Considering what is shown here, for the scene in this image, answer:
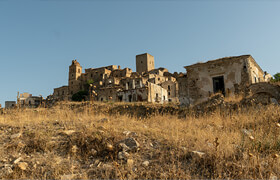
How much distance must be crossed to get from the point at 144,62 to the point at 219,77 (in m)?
55.1

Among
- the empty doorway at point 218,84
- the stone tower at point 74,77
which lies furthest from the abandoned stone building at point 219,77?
the stone tower at point 74,77

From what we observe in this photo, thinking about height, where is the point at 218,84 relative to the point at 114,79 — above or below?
below

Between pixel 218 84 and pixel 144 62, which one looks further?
pixel 144 62

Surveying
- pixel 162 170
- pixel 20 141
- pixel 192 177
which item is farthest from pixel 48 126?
pixel 192 177

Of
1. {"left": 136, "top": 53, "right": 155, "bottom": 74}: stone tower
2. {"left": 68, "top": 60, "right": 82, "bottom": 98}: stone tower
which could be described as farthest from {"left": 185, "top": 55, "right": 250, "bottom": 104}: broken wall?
{"left": 136, "top": 53, "right": 155, "bottom": 74}: stone tower

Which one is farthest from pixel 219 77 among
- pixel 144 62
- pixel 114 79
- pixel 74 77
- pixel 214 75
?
pixel 74 77

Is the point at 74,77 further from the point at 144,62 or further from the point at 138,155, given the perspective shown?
the point at 138,155

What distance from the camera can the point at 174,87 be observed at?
142 feet

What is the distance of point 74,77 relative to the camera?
64500 mm

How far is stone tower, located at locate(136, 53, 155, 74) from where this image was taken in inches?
2656

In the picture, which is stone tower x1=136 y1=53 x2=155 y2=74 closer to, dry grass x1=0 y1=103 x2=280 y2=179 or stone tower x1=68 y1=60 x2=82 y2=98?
stone tower x1=68 y1=60 x2=82 y2=98

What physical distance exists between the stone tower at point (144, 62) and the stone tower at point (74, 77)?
20.7 meters

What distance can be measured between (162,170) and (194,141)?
1306 millimetres

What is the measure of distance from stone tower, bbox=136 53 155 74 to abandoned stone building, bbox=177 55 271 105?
173 feet
